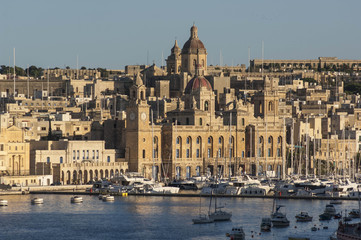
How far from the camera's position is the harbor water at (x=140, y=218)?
8438 centimetres

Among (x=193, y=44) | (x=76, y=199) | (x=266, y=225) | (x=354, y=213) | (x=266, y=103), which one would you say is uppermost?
(x=193, y=44)

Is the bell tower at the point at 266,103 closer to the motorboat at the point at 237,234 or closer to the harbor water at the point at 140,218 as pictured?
the harbor water at the point at 140,218

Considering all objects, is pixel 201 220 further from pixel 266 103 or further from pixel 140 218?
pixel 266 103

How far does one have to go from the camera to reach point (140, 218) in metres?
93.1

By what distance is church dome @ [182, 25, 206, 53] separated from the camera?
15135 cm

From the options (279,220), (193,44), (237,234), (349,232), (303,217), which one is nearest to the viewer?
(349,232)

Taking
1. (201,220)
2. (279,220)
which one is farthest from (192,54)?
(279,220)

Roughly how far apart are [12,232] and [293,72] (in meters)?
115

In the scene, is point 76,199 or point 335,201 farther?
point 335,201

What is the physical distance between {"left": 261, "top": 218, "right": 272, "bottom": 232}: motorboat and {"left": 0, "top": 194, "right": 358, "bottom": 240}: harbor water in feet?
1.47

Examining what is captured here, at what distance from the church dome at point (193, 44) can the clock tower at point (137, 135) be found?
30.6 m

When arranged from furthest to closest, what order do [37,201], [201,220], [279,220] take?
[37,201] → [201,220] → [279,220]

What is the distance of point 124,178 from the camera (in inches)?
4478

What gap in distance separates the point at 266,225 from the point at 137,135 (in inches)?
1423
